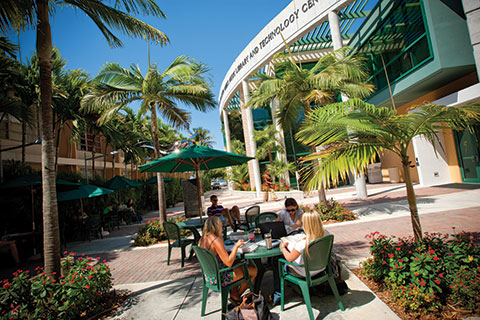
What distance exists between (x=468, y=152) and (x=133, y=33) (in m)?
14.9

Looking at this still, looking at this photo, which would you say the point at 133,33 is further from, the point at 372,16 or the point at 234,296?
the point at 372,16

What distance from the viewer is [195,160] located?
6969mm

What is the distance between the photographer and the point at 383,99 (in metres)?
13.8

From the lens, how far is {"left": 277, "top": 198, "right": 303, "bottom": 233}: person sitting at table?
4.67m

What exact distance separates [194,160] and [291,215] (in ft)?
10.8

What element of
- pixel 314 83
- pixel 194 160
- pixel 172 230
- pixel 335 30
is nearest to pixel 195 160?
pixel 194 160

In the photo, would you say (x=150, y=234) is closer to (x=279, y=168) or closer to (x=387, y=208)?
(x=387, y=208)

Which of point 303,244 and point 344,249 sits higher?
point 303,244

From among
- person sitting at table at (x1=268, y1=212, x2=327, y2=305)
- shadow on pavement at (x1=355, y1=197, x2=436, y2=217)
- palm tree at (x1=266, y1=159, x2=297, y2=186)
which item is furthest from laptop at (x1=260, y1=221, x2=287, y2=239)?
palm tree at (x1=266, y1=159, x2=297, y2=186)

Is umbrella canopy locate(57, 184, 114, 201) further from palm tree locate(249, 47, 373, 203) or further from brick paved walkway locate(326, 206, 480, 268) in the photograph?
brick paved walkway locate(326, 206, 480, 268)

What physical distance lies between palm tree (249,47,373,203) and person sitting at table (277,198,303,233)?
3.68 m

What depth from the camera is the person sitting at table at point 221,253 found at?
314 cm

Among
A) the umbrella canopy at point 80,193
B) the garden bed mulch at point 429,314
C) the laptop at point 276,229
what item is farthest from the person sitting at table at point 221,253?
the umbrella canopy at point 80,193

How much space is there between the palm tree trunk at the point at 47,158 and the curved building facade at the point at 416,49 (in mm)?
5809
